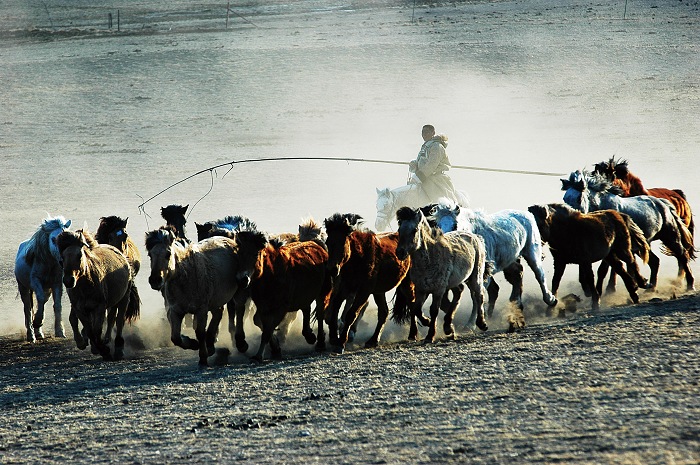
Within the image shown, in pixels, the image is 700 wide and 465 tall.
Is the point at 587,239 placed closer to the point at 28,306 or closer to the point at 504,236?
the point at 504,236

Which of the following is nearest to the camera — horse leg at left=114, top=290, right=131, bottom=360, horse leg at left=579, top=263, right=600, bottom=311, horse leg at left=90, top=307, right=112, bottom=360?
horse leg at left=90, top=307, right=112, bottom=360

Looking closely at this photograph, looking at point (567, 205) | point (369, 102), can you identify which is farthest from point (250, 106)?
point (567, 205)

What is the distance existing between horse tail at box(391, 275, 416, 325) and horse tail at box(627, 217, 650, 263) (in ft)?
9.78

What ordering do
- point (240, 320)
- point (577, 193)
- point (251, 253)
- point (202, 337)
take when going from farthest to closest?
1. point (577, 193)
2. point (240, 320)
3. point (251, 253)
4. point (202, 337)

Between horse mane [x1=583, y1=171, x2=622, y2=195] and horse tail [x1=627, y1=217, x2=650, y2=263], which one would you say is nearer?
horse tail [x1=627, y1=217, x2=650, y2=263]

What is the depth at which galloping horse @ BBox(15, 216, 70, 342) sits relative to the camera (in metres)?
11.6

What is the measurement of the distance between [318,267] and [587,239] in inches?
126

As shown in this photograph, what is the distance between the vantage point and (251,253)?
995 cm

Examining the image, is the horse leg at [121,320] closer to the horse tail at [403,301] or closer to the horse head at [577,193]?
the horse tail at [403,301]

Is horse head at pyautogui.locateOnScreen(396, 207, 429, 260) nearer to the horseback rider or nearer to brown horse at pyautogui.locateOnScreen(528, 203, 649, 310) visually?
brown horse at pyautogui.locateOnScreen(528, 203, 649, 310)

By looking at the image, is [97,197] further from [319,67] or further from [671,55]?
[671,55]

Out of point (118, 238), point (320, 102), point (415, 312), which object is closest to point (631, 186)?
point (415, 312)

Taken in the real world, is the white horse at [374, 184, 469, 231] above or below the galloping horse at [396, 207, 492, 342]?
above

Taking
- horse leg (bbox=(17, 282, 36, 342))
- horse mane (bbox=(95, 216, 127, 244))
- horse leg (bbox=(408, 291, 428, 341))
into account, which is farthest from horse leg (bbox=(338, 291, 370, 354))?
horse leg (bbox=(17, 282, 36, 342))
